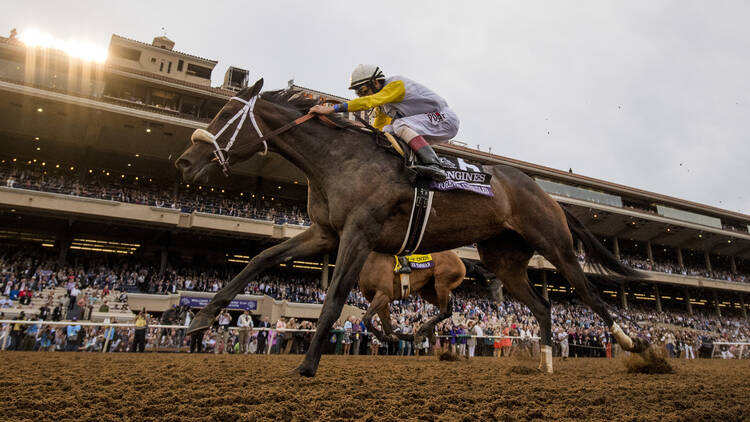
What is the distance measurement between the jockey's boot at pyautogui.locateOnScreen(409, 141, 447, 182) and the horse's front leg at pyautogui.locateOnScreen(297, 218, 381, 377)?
0.74m

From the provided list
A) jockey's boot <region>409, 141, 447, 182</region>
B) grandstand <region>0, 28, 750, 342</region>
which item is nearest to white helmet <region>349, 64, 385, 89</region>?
jockey's boot <region>409, 141, 447, 182</region>

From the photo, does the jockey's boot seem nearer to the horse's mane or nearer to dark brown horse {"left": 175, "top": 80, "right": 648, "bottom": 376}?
dark brown horse {"left": 175, "top": 80, "right": 648, "bottom": 376}

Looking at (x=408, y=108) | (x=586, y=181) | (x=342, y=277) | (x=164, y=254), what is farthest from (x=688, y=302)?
(x=342, y=277)

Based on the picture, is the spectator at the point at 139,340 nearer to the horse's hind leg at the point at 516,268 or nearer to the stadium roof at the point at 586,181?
the horse's hind leg at the point at 516,268

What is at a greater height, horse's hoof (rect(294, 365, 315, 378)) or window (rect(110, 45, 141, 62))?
window (rect(110, 45, 141, 62))

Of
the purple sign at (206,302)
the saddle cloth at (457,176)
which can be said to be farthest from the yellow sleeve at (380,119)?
the purple sign at (206,302)

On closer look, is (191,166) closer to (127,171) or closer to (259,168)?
(259,168)

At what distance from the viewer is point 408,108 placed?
4754 millimetres

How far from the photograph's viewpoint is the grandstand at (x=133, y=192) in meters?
25.0

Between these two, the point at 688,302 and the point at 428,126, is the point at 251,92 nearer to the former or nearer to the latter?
the point at 428,126

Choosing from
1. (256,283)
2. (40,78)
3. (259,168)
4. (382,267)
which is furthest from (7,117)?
(382,267)

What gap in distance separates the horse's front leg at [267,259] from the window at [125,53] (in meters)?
45.1

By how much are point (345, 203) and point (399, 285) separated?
20.7 ft

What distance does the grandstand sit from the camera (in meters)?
25.0
